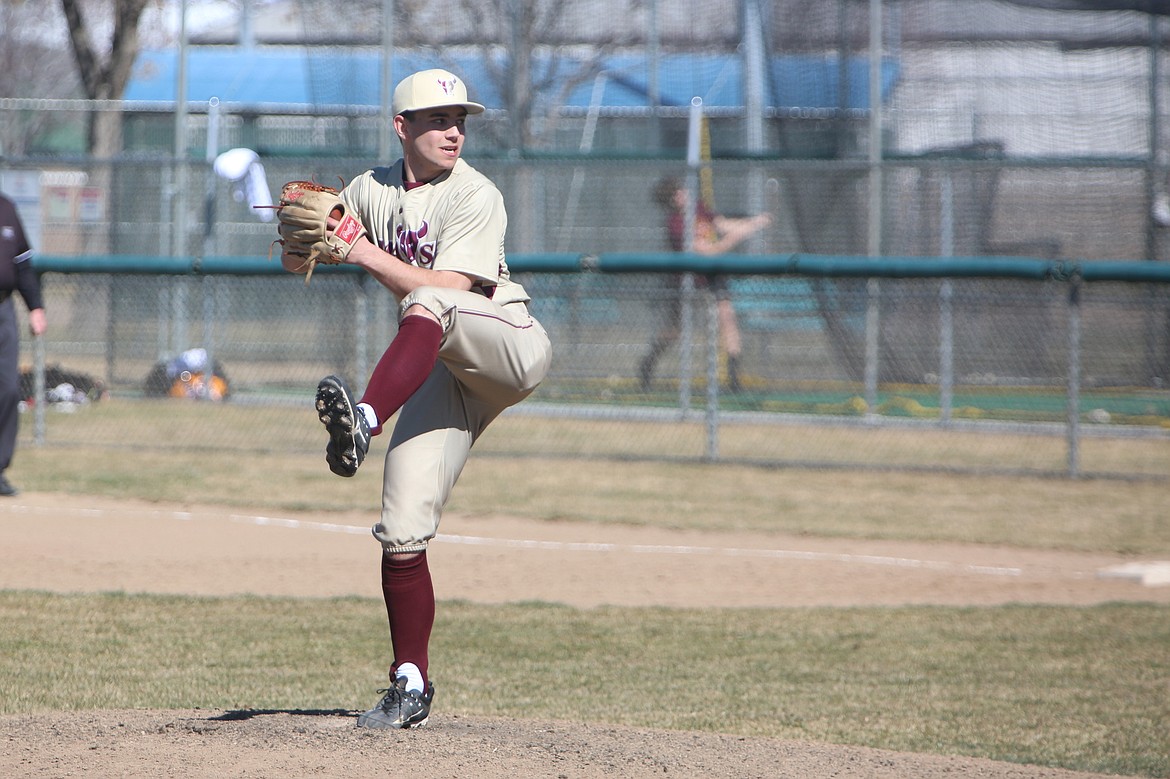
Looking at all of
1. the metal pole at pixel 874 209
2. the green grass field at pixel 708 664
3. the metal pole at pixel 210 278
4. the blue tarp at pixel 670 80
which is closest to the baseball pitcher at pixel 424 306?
the green grass field at pixel 708 664

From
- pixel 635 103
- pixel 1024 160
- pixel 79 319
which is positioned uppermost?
A: pixel 635 103

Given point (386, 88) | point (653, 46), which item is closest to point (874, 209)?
point (653, 46)

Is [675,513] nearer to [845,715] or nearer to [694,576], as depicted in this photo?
[694,576]

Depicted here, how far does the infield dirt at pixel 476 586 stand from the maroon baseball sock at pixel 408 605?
0.82ft

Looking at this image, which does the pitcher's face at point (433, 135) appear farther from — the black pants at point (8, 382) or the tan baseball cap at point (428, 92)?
the black pants at point (8, 382)

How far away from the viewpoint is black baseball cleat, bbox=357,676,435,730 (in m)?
4.07

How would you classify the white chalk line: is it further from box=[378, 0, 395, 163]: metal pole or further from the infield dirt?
box=[378, 0, 395, 163]: metal pole

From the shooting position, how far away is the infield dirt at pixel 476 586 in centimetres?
379

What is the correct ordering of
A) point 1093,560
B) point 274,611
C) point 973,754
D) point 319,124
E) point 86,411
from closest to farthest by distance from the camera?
1. point 973,754
2. point 274,611
3. point 1093,560
4. point 86,411
5. point 319,124

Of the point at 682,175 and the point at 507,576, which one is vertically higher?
the point at 682,175

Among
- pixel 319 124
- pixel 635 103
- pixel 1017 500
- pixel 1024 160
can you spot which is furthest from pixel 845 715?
pixel 635 103

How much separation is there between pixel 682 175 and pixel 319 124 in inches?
211

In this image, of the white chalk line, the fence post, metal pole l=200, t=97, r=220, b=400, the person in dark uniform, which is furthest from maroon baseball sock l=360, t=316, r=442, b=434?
metal pole l=200, t=97, r=220, b=400

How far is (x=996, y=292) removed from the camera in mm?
11961
